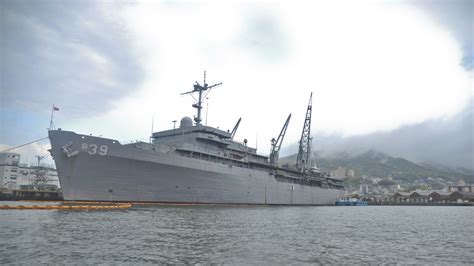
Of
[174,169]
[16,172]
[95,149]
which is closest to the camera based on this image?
[95,149]

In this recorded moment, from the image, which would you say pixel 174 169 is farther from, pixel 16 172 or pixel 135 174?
pixel 16 172

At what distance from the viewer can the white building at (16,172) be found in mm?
77188

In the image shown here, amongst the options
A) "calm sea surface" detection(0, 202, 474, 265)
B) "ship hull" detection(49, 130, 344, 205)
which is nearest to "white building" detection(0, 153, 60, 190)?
"ship hull" detection(49, 130, 344, 205)

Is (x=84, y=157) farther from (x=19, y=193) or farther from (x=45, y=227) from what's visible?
(x=19, y=193)

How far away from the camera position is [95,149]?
27.9 metres

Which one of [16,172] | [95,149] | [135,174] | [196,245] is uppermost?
[95,149]

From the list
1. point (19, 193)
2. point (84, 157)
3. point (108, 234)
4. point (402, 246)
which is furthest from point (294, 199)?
point (19, 193)

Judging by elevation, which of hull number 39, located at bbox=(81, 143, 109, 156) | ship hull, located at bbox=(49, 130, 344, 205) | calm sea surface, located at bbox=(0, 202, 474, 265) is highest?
hull number 39, located at bbox=(81, 143, 109, 156)

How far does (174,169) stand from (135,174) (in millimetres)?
3845

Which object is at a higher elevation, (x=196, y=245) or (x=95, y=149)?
(x=95, y=149)

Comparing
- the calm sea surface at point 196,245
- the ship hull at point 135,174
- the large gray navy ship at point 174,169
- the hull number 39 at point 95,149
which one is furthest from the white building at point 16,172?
the calm sea surface at point 196,245

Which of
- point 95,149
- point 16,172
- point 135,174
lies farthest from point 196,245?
point 16,172

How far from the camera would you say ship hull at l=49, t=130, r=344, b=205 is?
2761 centimetres

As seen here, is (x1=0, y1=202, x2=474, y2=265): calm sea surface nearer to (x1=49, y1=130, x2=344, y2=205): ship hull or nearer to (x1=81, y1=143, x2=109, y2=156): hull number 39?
(x1=49, y1=130, x2=344, y2=205): ship hull
